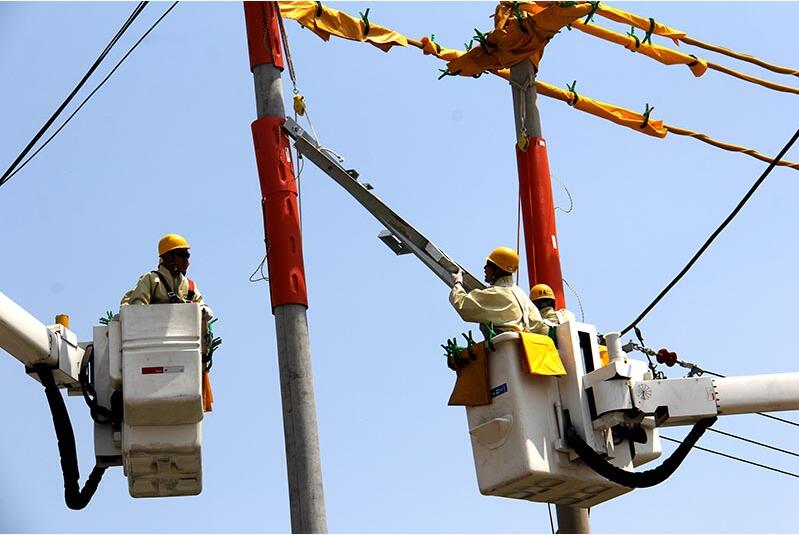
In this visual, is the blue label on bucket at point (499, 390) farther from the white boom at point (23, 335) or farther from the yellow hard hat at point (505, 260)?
the white boom at point (23, 335)

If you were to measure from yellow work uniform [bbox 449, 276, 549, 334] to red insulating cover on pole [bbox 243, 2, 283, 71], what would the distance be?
2.87 meters

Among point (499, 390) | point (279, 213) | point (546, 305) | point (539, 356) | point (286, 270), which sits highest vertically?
point (279, 213)

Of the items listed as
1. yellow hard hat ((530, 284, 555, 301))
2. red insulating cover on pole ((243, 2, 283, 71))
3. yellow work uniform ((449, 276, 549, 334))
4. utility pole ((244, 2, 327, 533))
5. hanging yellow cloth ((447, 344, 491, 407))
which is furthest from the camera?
red insulating cover on pole ((243, 2, 283, 71))

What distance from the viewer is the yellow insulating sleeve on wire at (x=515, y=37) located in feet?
48.4

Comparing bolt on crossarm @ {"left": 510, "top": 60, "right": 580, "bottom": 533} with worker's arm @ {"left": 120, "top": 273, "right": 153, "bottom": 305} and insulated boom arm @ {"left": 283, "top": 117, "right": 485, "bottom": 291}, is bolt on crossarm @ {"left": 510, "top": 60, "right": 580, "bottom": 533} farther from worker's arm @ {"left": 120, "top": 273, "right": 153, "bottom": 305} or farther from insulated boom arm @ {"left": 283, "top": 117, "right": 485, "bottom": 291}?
worker's arm @ {"left": 120, "top": 273, "right": 153, "bottom": 305}

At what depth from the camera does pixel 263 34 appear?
546 inches

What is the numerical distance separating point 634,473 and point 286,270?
3.22 meters

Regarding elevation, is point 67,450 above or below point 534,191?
below

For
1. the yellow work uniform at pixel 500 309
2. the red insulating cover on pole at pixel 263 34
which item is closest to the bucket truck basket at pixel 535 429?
the yellow work uniform at pixel 500 309

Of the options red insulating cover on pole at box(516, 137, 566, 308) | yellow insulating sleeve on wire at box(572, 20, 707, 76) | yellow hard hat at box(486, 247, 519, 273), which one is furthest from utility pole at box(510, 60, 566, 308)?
yellow hard hat at box(486, 247, 519, 273)

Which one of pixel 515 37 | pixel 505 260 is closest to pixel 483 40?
pixel 515 37

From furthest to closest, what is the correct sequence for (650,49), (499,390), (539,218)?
(650,49), (539,218), (499,390)

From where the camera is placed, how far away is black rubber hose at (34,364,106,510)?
1123 cm

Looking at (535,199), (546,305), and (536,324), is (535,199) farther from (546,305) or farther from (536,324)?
(536,324)
